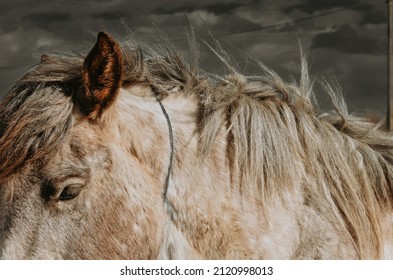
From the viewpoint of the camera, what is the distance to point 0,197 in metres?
2.85

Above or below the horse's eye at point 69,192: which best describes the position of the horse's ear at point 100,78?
above

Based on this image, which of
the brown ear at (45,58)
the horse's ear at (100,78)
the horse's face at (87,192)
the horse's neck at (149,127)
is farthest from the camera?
the brown ear at (45,58)

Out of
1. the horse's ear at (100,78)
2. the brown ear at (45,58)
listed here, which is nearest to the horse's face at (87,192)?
the horse's ear at (100,78)

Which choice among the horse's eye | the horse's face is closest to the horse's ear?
the horse's face

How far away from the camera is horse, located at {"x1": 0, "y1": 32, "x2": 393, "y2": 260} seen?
2869 mm

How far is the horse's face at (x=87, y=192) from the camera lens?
9.25ft

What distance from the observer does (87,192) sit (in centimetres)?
290

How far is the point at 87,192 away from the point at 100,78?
57cm

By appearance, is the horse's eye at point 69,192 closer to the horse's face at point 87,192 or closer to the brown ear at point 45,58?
the horse's face at point 87,192

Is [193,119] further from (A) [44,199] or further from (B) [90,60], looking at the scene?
(A) [44,199]

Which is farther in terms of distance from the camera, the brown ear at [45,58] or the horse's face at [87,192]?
the brown ear at [45,58]

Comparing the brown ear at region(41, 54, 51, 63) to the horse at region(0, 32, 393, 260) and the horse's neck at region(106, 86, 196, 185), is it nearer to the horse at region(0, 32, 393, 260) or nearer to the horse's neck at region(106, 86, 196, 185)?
the horse at region(0, 32, 393, 260)

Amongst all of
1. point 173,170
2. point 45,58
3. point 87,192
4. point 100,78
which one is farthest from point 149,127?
point 45,58
